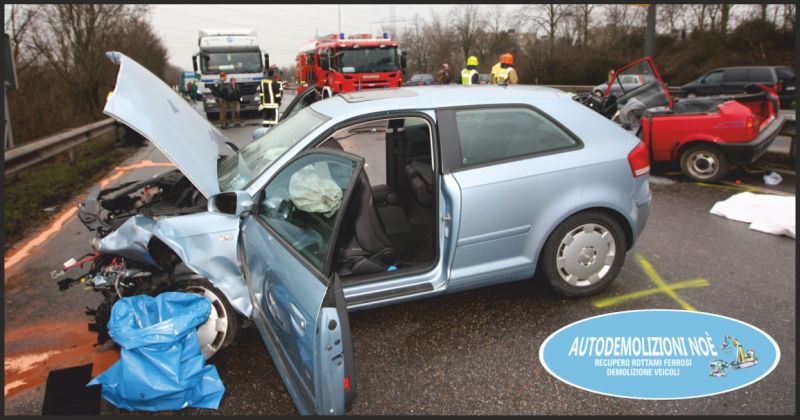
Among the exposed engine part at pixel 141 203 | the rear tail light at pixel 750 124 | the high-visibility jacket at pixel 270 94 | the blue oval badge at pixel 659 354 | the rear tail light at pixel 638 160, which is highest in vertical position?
the high-visibility jacket at pixel 270 94

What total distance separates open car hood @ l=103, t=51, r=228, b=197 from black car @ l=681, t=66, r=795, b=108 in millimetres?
21178

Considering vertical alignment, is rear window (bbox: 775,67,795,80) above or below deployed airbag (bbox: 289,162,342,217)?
above

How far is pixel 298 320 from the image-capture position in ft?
7.96

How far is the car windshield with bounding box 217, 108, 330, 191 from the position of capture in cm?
352

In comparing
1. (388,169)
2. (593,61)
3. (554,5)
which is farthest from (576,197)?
(554,5)

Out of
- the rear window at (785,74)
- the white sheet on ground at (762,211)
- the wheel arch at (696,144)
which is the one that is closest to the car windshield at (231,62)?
the wheel arch at (696,144)

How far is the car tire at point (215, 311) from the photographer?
323cm

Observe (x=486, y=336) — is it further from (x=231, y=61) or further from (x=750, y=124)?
(x=231, y=61)

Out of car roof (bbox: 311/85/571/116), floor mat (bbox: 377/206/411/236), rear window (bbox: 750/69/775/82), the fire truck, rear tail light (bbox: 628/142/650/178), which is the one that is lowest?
floor mat (bbox: 377/206/411/236)

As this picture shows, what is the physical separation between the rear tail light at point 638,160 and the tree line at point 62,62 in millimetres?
12361

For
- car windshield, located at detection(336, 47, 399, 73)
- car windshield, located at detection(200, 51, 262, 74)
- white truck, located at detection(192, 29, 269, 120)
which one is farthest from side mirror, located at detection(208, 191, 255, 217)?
car windshield, located at detection(200, 51, 262, 74)

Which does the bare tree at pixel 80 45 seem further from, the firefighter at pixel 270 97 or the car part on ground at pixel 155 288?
the car part on ground at pixel 155 288

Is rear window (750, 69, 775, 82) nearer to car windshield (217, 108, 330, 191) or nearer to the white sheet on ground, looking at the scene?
the white sheet on ground

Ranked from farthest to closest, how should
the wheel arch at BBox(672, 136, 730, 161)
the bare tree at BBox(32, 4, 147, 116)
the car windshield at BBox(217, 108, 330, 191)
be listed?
the bare tree at BBox(32, 4, 147, 116), the wheel arch at BBox(672, 136, 730, 161), the car windshield at BBox(217, 108, 330, 191)
